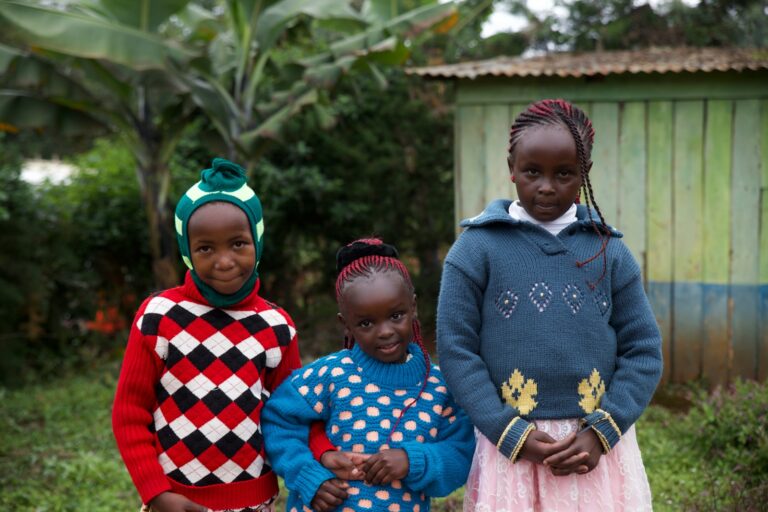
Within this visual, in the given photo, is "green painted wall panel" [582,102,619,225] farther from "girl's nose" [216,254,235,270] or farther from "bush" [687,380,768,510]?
"girl's nose" [216,254,235,270]

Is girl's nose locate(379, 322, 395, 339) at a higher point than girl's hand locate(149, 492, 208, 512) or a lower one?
higher

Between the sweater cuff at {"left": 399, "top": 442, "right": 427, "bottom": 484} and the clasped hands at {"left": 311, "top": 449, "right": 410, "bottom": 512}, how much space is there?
0.03ft

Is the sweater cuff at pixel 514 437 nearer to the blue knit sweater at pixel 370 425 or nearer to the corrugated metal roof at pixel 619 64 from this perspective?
the blue knit sweater at pixel 370 425

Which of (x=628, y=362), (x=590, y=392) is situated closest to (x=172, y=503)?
(x=590, y=392)

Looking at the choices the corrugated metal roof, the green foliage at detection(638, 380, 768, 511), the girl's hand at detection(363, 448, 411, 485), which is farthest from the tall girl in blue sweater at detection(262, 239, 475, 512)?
the corrugated metal roof

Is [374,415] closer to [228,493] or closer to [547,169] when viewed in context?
[228,493]

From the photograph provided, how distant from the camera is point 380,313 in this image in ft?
6.95

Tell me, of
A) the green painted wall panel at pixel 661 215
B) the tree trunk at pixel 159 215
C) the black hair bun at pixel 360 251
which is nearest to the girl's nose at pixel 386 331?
the black hair bun at pixel 360 251

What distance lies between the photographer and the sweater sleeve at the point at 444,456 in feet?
6.88

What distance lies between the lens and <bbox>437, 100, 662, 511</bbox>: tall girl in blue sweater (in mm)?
2074

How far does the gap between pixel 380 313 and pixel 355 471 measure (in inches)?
17.1

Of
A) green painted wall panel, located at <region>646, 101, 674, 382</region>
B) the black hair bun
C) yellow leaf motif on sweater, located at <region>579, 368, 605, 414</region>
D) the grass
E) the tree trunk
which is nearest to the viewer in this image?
yellow leaf motif on sweater, located at <region>579, 368, 605, 414</region>

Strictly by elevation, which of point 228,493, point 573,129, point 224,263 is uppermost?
point 573,129

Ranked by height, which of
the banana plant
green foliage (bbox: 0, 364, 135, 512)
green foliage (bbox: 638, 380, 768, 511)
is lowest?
green foliage (bbox: 0, 364, 135, 512)
